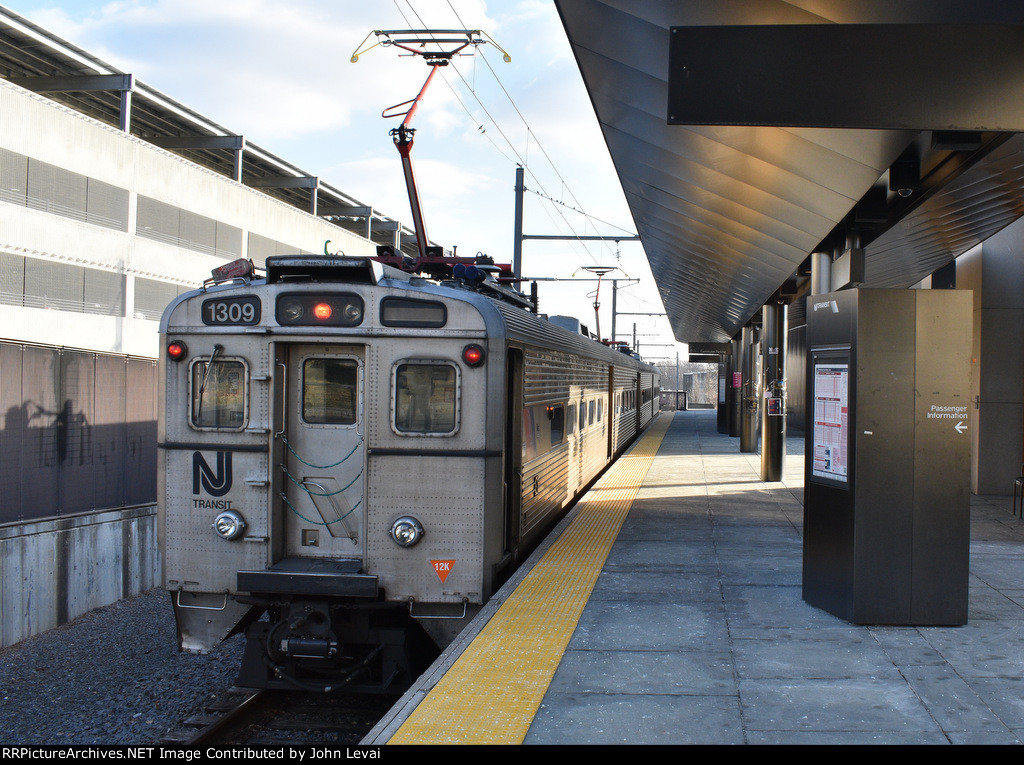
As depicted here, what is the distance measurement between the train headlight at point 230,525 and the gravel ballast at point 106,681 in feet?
4.36

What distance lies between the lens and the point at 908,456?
6055 mm

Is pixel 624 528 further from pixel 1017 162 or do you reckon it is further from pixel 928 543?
pixel 1017 162

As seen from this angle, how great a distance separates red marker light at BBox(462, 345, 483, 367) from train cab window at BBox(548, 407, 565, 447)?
259 cm

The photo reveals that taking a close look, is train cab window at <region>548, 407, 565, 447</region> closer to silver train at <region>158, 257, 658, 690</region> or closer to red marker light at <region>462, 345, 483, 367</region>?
silver train at <region>158, 257, 658, 690</region>

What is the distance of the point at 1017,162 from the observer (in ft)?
21.2

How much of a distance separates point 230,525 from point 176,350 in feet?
4.50

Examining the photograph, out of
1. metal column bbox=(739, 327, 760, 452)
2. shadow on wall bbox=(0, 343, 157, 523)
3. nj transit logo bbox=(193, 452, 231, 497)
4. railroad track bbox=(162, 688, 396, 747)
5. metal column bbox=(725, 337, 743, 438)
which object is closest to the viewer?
railroad track bbox=(162, 688, 396, 747)

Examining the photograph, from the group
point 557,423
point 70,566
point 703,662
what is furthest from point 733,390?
point 703,662

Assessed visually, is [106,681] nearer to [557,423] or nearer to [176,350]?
[176,350]

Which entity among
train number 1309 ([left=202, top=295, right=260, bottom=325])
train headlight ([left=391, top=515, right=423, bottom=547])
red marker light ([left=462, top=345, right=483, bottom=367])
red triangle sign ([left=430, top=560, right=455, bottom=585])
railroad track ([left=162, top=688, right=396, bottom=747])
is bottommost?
railroad track ([left=162, top=688, right=396, bottom=747])

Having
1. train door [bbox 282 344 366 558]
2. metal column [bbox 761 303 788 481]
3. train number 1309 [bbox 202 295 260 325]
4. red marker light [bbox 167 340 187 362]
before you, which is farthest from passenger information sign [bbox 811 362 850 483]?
metal column [bbox 761 303 788 481]

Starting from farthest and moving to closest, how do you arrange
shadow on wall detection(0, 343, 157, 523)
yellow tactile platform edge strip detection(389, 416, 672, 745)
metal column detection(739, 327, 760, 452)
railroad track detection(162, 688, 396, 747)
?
metal column detection(739, 327, 760, 452)
shadow on wall detection(0, 343, 157, 523)
railroad track detection(162, 688, 396, 747)
yellow tactile platform edge strip detection(389, 416, 672, 745)

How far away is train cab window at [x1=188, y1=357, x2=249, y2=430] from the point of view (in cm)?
619

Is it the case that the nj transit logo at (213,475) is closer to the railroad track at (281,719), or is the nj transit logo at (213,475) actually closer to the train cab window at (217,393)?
the train cab window at (217,393)
